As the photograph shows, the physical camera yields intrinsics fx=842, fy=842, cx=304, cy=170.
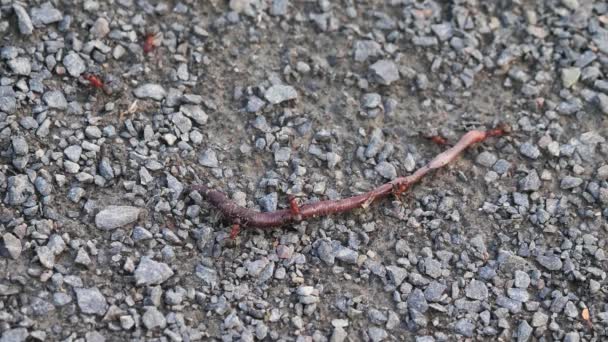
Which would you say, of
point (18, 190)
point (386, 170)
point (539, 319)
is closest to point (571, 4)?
point (386, 170)

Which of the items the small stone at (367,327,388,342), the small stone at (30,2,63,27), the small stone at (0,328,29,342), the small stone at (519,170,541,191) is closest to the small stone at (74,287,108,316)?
the small stone at (0,328,29,342)

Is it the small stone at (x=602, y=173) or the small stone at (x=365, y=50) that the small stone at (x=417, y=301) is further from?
the small stone at (x=365, y=50)

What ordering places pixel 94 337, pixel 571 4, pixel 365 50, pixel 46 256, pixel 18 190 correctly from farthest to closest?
pixel 571 4 → pixel 365 50 → pixel 18 190 → pixel 46 256 → pixel 94 337

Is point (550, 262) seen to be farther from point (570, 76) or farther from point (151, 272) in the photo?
point (151, 272)

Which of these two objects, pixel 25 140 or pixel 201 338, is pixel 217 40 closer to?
pixel 25 140

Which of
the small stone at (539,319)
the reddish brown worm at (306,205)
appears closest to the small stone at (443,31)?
the reddish brown worm at (306,205)

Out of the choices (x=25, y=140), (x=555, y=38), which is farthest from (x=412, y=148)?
(x=25, y=140)
